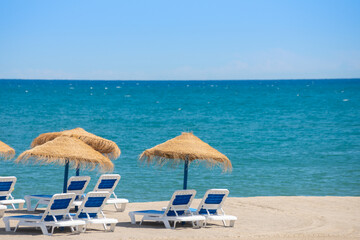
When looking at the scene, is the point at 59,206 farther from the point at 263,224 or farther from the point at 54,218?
the point at 263,224

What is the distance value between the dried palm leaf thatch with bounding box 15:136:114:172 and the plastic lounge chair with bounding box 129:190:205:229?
136 centimetres

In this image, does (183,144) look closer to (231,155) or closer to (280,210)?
(280,210)

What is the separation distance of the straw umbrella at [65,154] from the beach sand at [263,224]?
48.1 inches

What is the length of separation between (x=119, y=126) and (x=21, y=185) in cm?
2761

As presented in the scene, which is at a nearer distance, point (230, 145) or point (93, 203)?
point (93, 203)

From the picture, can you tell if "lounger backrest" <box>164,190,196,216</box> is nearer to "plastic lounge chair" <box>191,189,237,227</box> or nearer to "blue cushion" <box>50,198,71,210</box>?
"plastic lounge chair" <box>191,189,237,227</box>

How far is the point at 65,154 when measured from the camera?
11.4m

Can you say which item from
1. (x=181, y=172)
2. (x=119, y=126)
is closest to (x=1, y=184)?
(x=181, y=172)

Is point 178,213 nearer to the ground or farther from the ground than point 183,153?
nearer to the ground

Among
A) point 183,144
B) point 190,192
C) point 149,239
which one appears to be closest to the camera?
point 149,239

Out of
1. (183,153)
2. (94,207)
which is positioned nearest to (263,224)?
(183,153)

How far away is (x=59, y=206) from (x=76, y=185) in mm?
2341

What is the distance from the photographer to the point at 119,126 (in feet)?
153

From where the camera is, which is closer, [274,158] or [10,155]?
[10,155]
